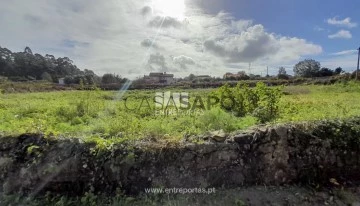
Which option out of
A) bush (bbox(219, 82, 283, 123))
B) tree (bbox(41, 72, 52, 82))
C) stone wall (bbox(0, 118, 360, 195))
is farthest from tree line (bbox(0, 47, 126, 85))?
stone wall (bbox(0, 118, 360, 195))

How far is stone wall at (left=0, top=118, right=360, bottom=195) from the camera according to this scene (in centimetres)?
312

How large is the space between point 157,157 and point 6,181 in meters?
1.81

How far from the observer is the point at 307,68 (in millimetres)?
49406

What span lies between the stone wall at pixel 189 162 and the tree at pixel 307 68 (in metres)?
45.8

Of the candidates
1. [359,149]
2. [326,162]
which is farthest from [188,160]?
[359,149]

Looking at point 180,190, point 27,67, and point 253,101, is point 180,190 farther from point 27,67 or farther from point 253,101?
point 27,67

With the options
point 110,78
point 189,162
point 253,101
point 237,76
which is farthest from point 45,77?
point 189,162

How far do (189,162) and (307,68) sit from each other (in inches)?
2062

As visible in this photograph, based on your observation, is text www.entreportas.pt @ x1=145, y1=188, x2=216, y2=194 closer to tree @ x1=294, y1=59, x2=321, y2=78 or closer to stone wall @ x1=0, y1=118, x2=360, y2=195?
stone wall @ x1=0, y1=118, x2=360, y2=195

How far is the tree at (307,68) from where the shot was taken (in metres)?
46.2

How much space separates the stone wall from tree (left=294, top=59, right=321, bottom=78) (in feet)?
150

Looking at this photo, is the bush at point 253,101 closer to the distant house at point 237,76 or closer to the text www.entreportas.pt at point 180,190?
the text www.entreportas.pt at point 180,190

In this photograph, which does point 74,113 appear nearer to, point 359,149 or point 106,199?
point 106,199

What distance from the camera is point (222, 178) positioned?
3.21 m
